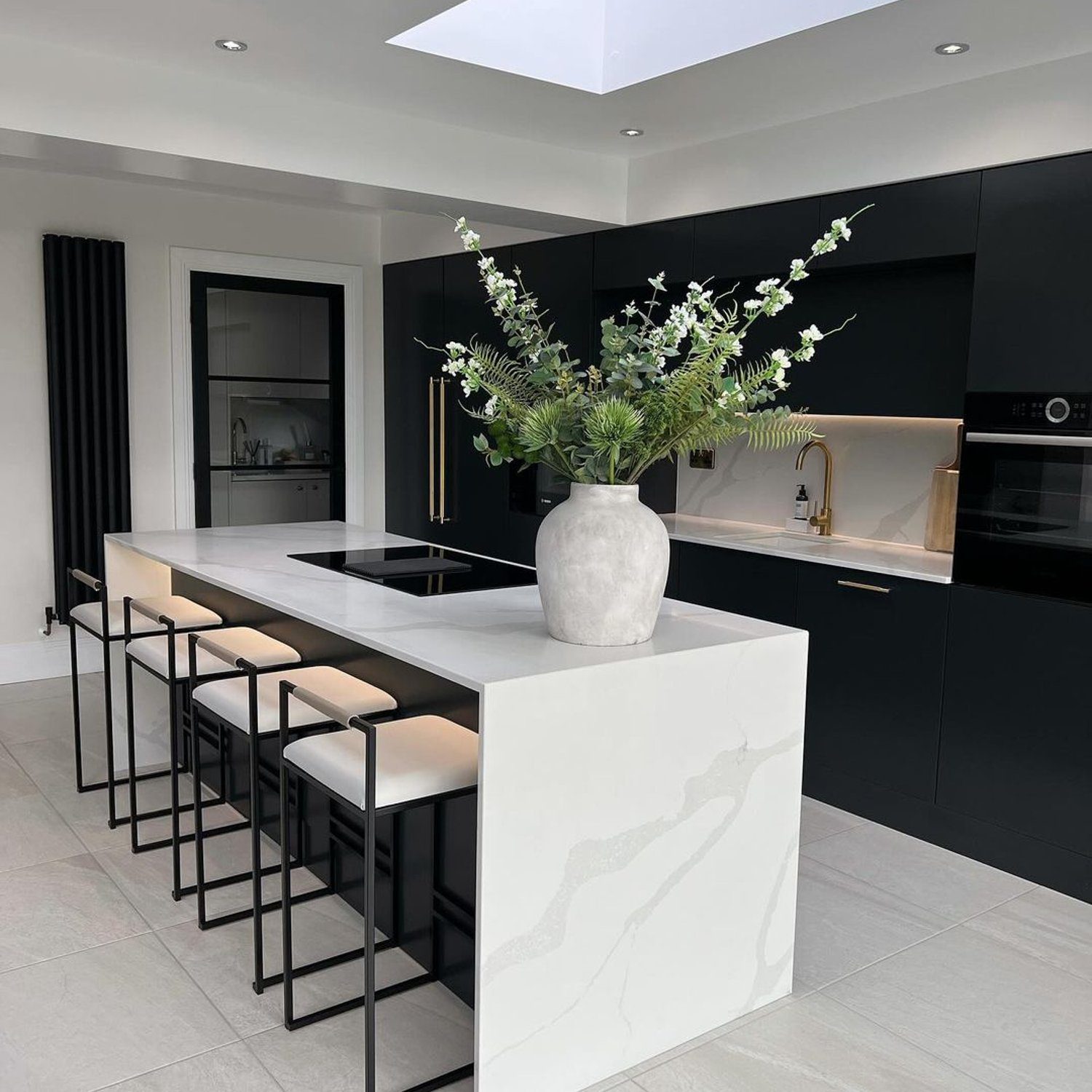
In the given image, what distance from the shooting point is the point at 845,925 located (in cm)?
316

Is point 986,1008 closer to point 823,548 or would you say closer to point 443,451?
point 823,548

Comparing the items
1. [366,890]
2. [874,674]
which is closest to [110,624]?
[366,890]

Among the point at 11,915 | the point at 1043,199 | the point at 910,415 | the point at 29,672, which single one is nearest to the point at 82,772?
the point at 11,915

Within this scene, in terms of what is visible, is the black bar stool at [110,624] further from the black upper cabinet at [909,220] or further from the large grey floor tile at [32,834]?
the black upper cabinet at [909,220]

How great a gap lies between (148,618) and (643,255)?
258cm

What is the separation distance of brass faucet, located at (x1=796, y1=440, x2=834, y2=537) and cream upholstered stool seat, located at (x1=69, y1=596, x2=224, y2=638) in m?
2.50

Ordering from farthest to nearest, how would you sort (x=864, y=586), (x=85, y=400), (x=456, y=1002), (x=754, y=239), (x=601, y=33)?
(x=85, y=400), (x=754, y=239), (x=864, y=586), (x=601, y=33), (x=456, y=1002)

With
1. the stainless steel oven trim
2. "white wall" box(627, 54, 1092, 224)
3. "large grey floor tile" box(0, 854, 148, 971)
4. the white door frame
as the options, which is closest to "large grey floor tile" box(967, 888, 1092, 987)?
the stainless steel oven trim

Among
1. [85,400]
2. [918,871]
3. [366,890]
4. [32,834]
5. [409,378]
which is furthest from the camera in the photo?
[409,378]

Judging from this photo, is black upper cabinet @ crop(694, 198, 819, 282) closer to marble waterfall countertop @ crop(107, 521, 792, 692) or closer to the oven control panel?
the oven control panel

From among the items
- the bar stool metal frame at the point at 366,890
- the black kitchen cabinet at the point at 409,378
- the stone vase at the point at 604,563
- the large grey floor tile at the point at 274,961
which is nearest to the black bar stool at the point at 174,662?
the large grey floor tile at the point at 274,961

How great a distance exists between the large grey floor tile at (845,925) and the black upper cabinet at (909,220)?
2.10m

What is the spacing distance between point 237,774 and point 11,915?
909 mm

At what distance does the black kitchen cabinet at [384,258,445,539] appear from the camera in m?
6.07
